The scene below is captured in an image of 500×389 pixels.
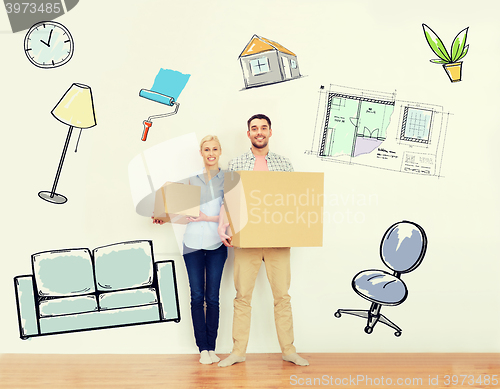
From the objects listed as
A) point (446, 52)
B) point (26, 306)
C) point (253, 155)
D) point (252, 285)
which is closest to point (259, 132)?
point (253, 155)

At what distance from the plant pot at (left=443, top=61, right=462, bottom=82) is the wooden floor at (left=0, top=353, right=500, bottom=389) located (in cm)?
177

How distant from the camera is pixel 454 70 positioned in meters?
2.63

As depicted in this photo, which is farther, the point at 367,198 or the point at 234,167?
the point at 367,198

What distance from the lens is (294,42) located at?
2.61m

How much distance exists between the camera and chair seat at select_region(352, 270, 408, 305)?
259 cm

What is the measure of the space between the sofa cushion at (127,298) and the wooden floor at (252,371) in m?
0.31

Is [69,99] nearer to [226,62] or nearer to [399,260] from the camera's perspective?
[226,62]

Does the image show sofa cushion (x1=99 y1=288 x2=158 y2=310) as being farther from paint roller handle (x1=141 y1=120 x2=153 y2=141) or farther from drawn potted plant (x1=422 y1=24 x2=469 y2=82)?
drawn potted plant (x1=422 y1=24 x2=469 y2=82)

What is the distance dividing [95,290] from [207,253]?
0.78m

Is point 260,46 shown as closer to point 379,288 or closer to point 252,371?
point 379,288

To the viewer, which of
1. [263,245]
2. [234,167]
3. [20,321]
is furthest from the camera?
[20,321]

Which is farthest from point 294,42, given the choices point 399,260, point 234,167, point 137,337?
point 137,337

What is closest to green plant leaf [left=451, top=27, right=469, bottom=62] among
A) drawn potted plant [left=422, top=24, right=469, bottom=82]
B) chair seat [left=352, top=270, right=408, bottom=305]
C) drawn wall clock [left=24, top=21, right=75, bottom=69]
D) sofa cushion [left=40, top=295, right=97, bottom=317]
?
drawn potted plant [left=422, top=24, right=469, bottom=82]

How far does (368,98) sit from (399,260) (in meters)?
1.06
